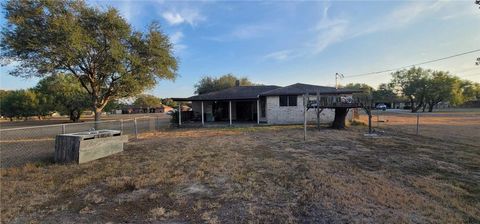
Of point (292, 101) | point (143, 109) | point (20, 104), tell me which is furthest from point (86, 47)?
point (143, 109)

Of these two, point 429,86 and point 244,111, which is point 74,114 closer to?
point 244,111

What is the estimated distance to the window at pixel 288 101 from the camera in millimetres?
20656

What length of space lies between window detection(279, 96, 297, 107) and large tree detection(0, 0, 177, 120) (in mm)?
8929

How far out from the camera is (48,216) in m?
3.87

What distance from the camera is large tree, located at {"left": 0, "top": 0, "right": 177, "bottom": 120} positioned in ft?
42.2

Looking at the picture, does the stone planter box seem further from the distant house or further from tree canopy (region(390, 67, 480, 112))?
the distant house

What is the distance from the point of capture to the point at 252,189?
4.93 metres

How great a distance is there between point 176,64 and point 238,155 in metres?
11.5

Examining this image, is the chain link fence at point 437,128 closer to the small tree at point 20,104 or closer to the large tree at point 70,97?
the large tree at point 70,97

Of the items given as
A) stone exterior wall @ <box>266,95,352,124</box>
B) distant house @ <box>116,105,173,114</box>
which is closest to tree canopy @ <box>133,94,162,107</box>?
distant house @ <box>116,105,173,114</box>

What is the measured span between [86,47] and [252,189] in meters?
13.2

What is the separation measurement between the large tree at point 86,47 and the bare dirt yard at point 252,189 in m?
8.45

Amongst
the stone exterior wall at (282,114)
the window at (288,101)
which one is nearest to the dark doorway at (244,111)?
the stone exterior wall at (282,114)

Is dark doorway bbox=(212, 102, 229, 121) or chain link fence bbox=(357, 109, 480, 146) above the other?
dark doorway bbox=(212, 102, 229, 121)
